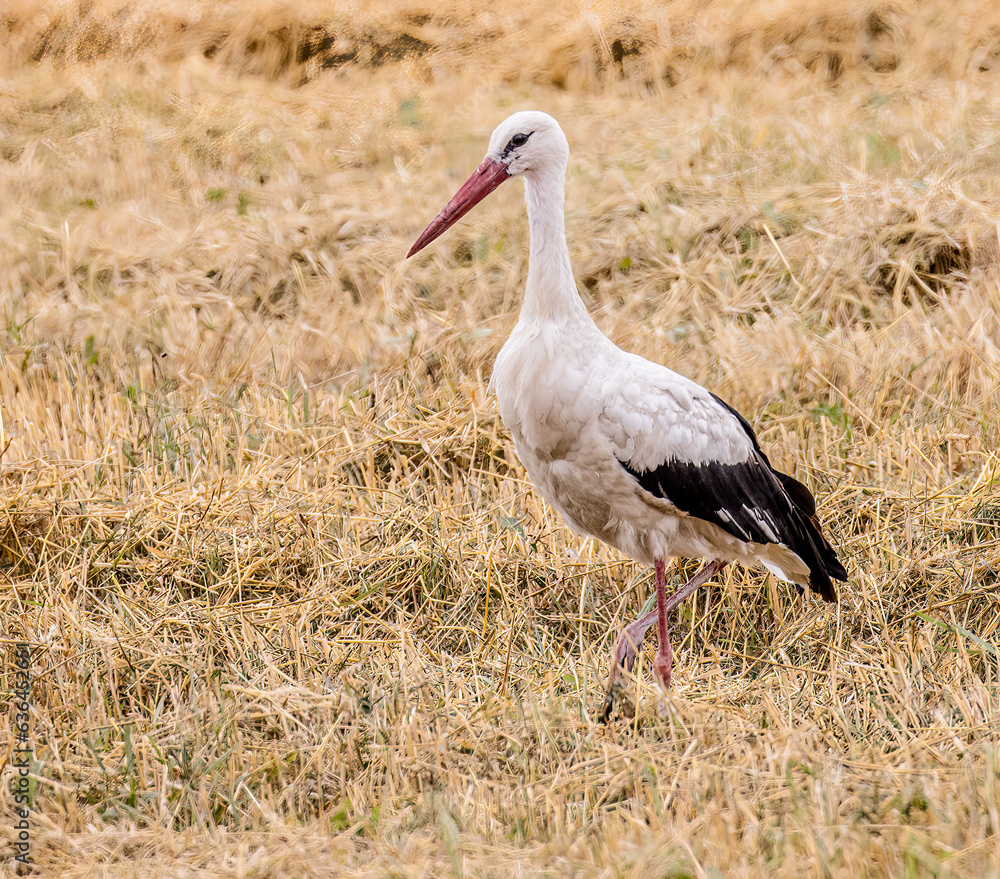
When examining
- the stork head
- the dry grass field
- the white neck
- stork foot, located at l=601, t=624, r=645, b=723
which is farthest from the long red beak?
stork foot, located at l=601, t=624, r=645, b=723

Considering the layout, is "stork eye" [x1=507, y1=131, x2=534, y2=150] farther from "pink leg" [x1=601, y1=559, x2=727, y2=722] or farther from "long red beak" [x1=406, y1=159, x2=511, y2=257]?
"pink leg" [x1=601, y1=559, x2=727, y2=722]

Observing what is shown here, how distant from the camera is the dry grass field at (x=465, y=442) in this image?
2.59 meters

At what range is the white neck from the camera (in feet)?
10.1

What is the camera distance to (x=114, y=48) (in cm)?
959

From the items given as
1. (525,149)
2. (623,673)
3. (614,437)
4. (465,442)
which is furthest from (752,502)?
(465,442)

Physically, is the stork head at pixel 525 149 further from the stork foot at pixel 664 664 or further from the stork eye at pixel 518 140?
the stork foot at pixel 664 664

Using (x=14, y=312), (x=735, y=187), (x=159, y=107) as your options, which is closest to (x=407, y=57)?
(x=159, y=107)

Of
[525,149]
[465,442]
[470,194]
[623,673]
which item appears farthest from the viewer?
[465,442]

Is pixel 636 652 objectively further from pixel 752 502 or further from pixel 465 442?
pixel 465 442

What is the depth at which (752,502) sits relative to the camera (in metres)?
3.34

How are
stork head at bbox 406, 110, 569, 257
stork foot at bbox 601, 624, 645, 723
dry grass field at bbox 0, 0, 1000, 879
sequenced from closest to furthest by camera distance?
1. dry grass field at bbox 0, 0, 1000, 879
2. stork foot at bbox 601, 624, 645, 723
3. stork head at bbox 406, 110, 569, 257

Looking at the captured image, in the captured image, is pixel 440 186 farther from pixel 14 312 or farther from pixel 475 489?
pixel 475 489

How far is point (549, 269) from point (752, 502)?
939mm

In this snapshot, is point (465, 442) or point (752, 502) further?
point (465, 442)
